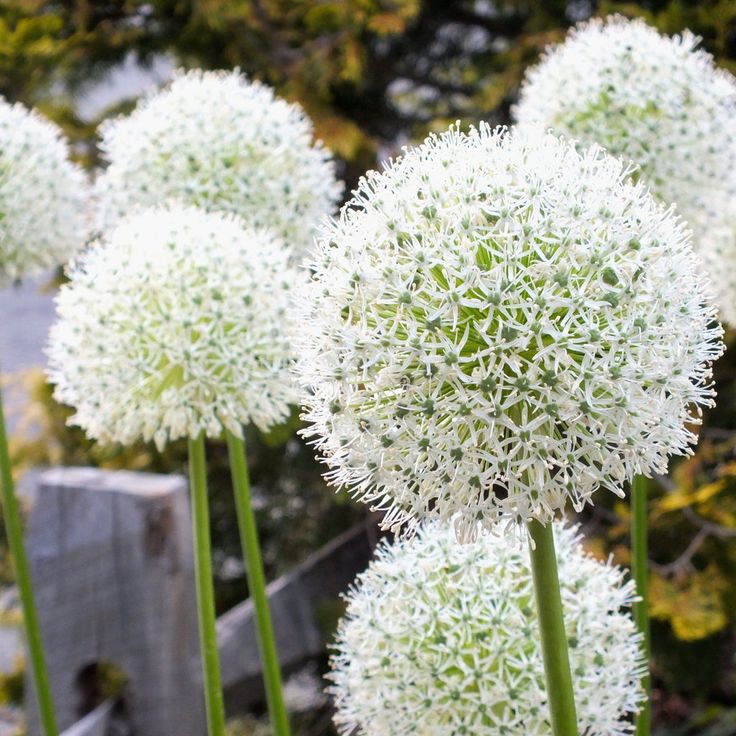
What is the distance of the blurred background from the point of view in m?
3.01

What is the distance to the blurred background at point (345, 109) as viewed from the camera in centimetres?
301

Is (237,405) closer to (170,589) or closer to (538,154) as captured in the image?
(538,154)

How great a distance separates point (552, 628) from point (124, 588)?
1.61m

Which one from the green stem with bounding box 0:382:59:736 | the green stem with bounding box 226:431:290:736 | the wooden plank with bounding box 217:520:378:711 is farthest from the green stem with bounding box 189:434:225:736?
the wooden plank with bounding box 217:520:378:711

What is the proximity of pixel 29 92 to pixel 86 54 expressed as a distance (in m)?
0.24

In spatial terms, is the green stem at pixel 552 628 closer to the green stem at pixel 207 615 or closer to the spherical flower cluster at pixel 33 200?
the green stem at pixel 207 615

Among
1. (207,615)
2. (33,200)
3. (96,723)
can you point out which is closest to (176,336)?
(207,615)

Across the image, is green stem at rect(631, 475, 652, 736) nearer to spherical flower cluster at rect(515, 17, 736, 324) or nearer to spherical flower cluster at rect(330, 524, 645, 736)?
spherical flower cluster at rect(330, 524, 645, 736)

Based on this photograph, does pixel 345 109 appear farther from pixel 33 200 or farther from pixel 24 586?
pixel 24 586

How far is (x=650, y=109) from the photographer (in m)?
1.85

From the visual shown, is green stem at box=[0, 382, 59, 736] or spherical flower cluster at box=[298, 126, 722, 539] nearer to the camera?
spherical flower cluster at box=[298, 126, 722, 539]

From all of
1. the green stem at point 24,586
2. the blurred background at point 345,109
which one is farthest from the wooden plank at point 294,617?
the green stem at point 24,586

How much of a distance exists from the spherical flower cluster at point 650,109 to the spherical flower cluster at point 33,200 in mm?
895

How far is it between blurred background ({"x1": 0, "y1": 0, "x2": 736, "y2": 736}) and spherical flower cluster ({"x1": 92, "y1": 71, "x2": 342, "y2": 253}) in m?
1.12
